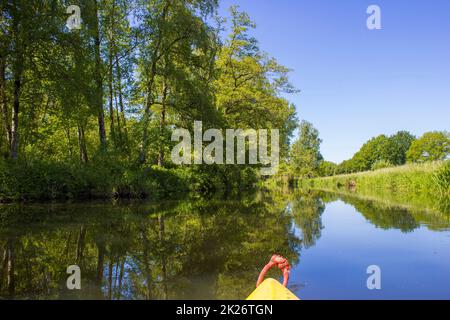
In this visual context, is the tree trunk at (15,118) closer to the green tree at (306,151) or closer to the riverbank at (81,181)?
the riverbank at (81,181)

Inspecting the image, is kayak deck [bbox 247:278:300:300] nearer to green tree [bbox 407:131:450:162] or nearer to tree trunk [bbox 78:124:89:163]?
tree trunk [bbox 78:124:89:163]

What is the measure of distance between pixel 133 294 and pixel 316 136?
61.5 m

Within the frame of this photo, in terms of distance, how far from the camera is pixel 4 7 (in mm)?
12547

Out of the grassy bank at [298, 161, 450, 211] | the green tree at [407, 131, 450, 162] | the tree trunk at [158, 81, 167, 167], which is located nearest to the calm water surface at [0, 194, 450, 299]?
the grassy bank at [298, 161, 450, 211]

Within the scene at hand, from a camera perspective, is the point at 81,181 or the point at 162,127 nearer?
the point at 81,181

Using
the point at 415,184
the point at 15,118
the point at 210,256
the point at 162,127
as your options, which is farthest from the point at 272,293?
the point at 415,184

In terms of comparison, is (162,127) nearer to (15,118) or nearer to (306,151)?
(15,118)

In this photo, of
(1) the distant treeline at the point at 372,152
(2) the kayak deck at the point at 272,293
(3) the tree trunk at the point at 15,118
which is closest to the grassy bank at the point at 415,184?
(2) the kayak deck at the point at 272,293

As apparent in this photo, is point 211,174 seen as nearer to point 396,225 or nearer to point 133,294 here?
point 396,225

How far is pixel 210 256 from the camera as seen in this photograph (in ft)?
17.5

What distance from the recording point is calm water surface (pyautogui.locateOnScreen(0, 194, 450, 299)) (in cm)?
379

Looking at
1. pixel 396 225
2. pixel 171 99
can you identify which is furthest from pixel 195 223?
pixel 171 99

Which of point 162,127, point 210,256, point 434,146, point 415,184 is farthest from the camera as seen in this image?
point 434,146

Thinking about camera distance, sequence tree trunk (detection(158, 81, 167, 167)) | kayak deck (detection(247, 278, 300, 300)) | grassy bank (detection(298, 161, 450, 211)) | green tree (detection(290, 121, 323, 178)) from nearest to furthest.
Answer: kayak deck (detection(247, 278, 300, 300))
grassy bank (detection(298, 161, 450, 211))
tree trunk (detection(158, 81, 167, 167))
green tree (detection(290, 121, 323, 178))
